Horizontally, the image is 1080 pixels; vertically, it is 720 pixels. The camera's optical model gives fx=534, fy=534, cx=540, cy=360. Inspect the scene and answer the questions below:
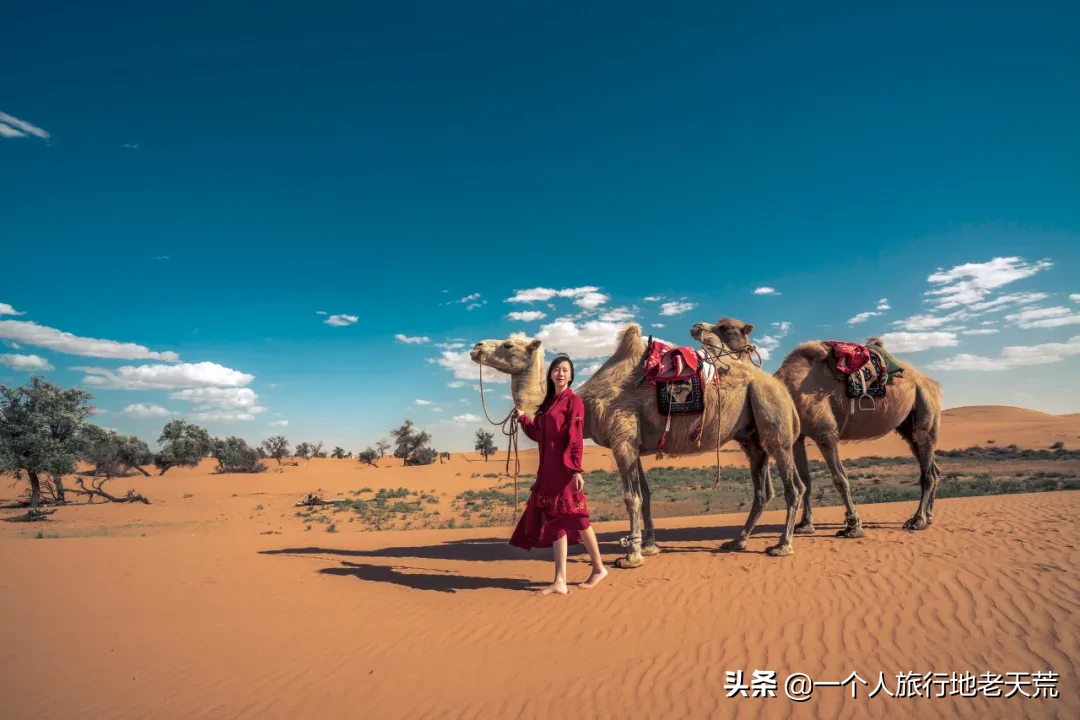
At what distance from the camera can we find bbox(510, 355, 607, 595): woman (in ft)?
21.1

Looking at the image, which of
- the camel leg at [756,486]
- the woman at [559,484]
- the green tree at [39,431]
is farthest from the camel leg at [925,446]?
the green tree at [39,431]

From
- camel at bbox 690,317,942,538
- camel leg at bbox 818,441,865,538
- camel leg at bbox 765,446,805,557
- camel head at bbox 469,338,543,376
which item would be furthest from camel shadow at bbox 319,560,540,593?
camel leg at bbox 818,441,865,538

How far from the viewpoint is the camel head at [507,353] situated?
7.99 meters

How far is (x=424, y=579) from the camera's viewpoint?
7.68 m

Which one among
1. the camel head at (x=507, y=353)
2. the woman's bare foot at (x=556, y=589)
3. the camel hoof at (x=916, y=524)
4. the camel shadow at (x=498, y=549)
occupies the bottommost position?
the camel shadow at (x=498, y=549)

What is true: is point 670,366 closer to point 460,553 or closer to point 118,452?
point 460,553

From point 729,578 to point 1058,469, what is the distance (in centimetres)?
2730

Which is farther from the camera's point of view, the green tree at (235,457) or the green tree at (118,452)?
the green tree at (235,457)

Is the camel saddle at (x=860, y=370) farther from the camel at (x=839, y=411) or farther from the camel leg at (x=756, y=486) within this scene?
the camel leg at (x=756, y=486)

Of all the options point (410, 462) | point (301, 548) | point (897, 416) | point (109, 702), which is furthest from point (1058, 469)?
point (410, 462)

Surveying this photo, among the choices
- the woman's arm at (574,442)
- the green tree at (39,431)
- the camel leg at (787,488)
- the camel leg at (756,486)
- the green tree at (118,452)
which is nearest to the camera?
the woman's arm at (574,442)

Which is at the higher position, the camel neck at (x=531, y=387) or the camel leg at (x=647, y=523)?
the camel neck at (x=531, y=387)

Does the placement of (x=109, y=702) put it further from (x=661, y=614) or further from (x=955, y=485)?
(x=955, y=485)

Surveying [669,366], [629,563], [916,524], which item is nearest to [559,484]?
[629,563]
